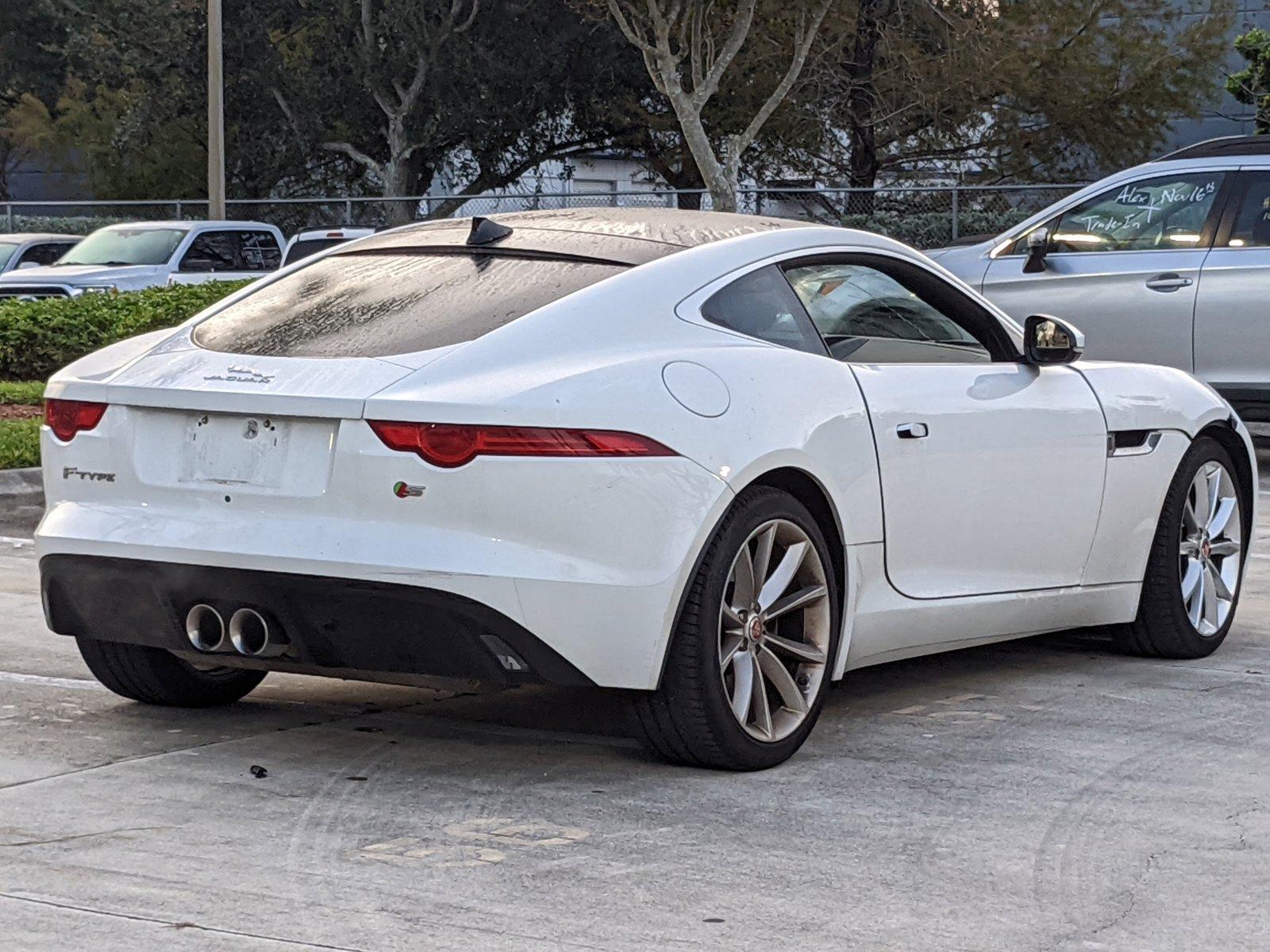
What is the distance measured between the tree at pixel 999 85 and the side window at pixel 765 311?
2388 centimetres

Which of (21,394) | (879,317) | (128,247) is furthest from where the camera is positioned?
(128,247)

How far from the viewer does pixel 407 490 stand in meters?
4.79

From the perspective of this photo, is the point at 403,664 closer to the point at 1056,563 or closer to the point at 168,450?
the point at 168,450

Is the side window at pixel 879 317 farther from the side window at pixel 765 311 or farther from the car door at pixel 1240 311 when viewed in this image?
the car door at pixel 1240 311

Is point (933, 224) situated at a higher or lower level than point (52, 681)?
higher

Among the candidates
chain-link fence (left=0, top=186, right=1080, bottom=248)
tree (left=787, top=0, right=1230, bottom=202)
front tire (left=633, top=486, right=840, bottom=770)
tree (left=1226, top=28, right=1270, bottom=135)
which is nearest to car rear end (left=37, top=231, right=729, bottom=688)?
front tire (left=633, top=486, right=840, bottom=770)

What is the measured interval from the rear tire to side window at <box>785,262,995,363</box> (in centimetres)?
193

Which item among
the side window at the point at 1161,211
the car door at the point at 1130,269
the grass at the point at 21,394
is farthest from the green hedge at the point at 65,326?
the side window at the point at 1161,211

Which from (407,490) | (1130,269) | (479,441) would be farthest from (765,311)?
(1130,269)

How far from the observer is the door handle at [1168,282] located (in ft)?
39.8

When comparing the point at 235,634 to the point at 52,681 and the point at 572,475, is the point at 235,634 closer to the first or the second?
the point at 572,475

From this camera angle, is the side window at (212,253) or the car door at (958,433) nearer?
the car door at (958,433)

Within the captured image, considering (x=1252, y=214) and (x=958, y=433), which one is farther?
(x=1252, y=214)

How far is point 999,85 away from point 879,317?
81.9 ft
